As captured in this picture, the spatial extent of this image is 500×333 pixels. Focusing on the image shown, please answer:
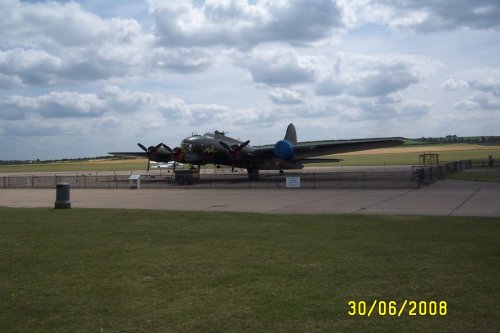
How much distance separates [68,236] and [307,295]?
851cm

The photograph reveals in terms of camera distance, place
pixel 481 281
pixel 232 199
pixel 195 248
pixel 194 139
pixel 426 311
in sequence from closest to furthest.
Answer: pixel 426 311 < pixel 481 281 < pixel 195 248 < pixel 232 199 < pixel 194 139

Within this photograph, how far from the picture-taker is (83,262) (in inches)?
401

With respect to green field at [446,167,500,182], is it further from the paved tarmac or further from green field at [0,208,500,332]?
green field at [0,208,500,332]

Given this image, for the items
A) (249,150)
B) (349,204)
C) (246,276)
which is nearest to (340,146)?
(249,150)

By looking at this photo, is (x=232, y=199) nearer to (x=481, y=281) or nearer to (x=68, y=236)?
(x=68, y=236)

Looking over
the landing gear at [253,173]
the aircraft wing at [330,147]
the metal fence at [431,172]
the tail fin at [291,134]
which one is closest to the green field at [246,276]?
the metal fence at [431,172]

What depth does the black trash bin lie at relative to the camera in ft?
71.8

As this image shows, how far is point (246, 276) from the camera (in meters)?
8.83

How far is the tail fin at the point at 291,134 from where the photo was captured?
184 ft

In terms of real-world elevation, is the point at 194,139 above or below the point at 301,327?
above

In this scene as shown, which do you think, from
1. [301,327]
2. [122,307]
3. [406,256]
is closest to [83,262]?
[122,307]
